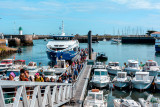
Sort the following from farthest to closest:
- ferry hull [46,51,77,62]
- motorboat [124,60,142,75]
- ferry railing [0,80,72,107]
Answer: ferry hull [46,51,77,62] → motorboat [124,60,142,75] → ferry railing [0,80,72,107]

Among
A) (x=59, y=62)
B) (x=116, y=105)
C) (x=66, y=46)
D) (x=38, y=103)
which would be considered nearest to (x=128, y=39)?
(x=66, y=46)

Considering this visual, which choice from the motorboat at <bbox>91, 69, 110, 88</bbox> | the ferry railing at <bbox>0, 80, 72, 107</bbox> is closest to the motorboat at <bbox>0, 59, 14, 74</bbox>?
the motorboat at <bbox>91, 69, 110, 88</bbox>

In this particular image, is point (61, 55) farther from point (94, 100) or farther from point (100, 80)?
point (94, 100)

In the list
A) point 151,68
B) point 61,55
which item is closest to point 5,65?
point 61,55

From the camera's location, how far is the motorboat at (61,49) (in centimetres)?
4097

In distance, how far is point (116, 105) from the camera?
59.2 ft

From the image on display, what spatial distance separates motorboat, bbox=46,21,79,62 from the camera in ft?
134

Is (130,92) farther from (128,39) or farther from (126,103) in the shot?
(128,39)

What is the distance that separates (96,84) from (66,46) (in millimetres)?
18727

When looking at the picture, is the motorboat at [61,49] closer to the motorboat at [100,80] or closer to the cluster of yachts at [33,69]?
the cluster of yachts at [33,69]

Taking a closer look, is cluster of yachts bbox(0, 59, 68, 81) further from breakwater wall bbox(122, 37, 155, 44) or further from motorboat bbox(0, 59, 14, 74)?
breakwater wall bbox(122, 37, 155, 44)

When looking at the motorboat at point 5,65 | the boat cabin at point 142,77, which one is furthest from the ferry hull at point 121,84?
the motorboat at point 5,65

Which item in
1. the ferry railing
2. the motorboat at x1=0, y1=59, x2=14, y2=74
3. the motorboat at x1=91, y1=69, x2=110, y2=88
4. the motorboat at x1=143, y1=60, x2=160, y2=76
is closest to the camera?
the ferry railing

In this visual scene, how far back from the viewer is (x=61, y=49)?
4241 cm
